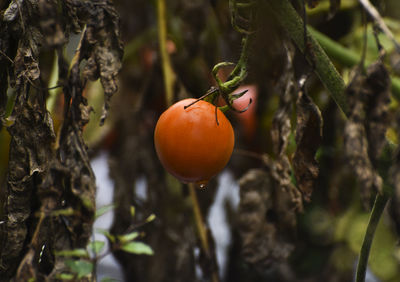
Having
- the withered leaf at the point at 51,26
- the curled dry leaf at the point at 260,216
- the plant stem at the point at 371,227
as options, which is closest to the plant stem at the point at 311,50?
the plant stem at the point at 371,227

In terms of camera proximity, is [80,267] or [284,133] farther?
[284,133]

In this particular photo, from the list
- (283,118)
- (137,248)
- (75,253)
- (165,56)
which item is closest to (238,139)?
(165,56)

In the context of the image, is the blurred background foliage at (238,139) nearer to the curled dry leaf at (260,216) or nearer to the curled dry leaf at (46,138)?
the curled dry leaf at (260,216)

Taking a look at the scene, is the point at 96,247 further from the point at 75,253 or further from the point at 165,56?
the point at 165,56

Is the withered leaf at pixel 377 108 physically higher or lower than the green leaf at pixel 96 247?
higher

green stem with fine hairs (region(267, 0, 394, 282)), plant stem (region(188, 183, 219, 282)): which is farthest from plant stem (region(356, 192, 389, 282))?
plant stem (region(188, 183, 219, 282))

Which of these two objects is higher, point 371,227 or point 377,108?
point 377,108

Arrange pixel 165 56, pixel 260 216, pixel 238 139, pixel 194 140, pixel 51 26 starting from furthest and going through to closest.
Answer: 1. pixel 238 139
2. pixel 165 56
3. pixel 260 216
4. pixel 194 140
5. pixel 51 26
